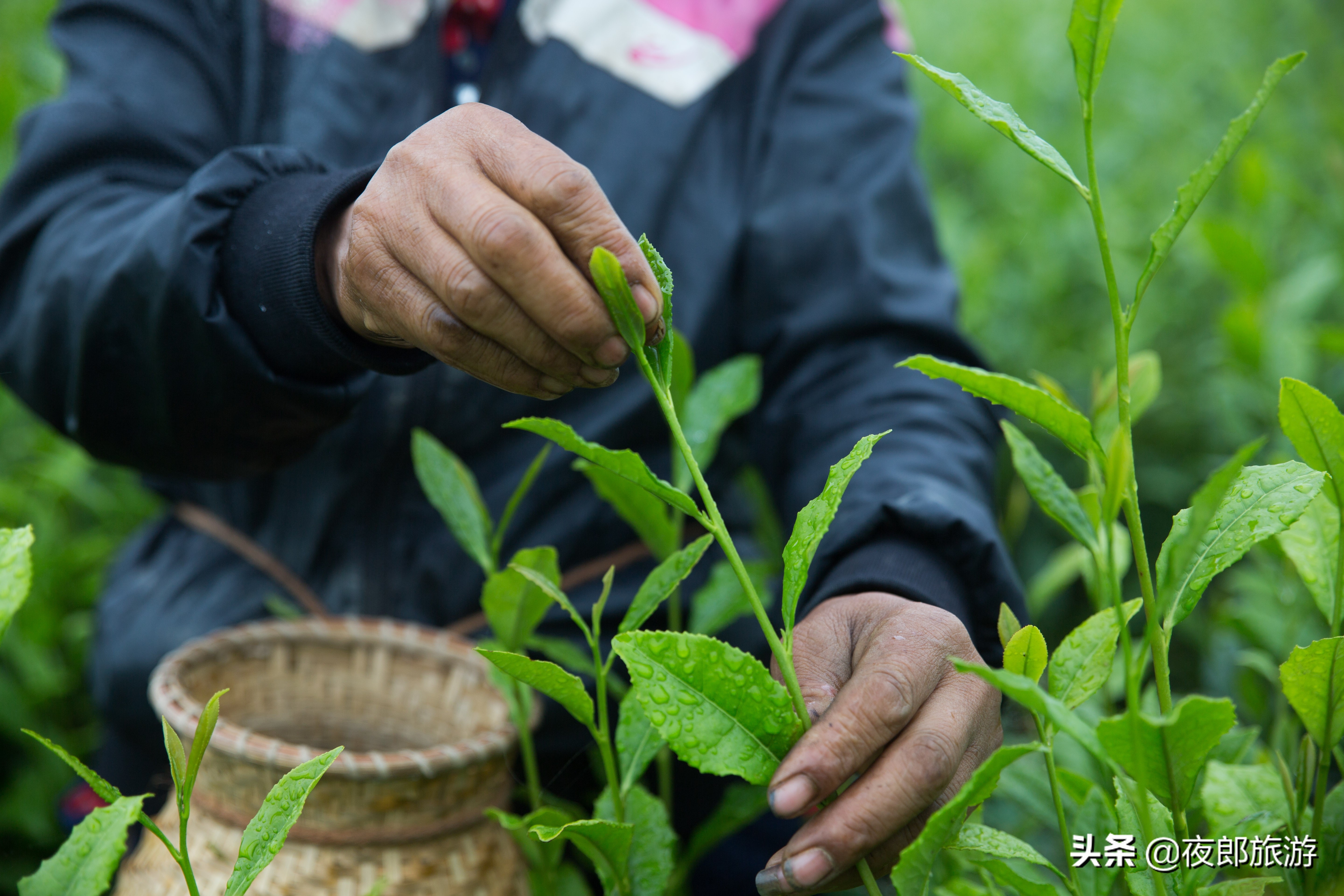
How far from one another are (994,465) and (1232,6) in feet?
8.64

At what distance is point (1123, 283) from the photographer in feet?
5.44

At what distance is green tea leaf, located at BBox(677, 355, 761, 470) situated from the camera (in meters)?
0.70

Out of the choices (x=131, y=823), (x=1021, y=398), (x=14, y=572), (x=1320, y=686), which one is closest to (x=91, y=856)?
(x=131, y=823)

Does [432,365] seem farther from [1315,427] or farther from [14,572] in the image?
[1315,427]

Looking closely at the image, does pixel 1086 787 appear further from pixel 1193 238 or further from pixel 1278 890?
pixel 1193 238

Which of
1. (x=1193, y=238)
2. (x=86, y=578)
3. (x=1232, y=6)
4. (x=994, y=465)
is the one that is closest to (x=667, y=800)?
(x=994, y=465)

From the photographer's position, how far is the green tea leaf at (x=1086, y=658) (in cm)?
45

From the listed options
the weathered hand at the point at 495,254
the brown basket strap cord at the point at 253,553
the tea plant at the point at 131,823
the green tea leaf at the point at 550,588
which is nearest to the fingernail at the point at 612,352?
the weathered hand at the point at 495,254

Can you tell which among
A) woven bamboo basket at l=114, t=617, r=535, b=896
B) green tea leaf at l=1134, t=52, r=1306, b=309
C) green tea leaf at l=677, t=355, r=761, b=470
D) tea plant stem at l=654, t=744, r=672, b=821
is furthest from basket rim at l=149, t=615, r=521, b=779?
green tea leaf at l=1134, t=52, r=1306, b=309

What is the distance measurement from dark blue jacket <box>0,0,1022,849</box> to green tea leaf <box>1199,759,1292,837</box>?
217 millimetres

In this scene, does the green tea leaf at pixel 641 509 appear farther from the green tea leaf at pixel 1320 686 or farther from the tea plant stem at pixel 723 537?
the green tea leaf at pixel 1320 686

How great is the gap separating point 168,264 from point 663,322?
0.45m

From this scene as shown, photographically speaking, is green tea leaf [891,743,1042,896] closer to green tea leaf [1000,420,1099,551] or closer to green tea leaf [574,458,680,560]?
green tea leaf [1000,420,1099,551]

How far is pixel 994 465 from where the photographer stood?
97 centimetres
